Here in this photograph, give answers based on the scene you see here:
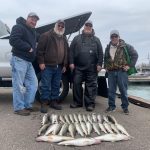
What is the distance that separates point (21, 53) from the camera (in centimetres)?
782

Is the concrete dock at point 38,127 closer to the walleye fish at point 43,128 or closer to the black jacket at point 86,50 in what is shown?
the walleye fish at point 43,128

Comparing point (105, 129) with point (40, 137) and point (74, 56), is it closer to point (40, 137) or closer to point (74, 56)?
point (40, 137)

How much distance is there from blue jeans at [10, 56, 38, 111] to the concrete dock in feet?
0.90

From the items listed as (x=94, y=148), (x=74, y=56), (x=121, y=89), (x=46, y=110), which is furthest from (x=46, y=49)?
(x=94, y=148)

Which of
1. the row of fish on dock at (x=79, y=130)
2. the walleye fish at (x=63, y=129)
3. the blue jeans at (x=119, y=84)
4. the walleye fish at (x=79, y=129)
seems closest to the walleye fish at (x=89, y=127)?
the row of fish on dock at (x=79, y=130)

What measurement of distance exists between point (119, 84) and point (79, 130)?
2.31 meters

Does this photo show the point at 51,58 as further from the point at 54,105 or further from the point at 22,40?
the point at 54,105

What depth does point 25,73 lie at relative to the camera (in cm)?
799

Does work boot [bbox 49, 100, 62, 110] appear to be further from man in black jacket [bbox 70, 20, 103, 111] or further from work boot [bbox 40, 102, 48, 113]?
man in black jacket [bbox 70, 20, 103, 111]

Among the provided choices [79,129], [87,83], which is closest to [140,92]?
[87,83]

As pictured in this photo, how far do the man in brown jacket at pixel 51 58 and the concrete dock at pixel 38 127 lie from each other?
1.55 ft

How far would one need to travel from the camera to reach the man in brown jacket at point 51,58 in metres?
8.24

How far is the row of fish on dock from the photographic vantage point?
5.72 metres

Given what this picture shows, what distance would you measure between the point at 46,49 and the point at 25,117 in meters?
1.53
